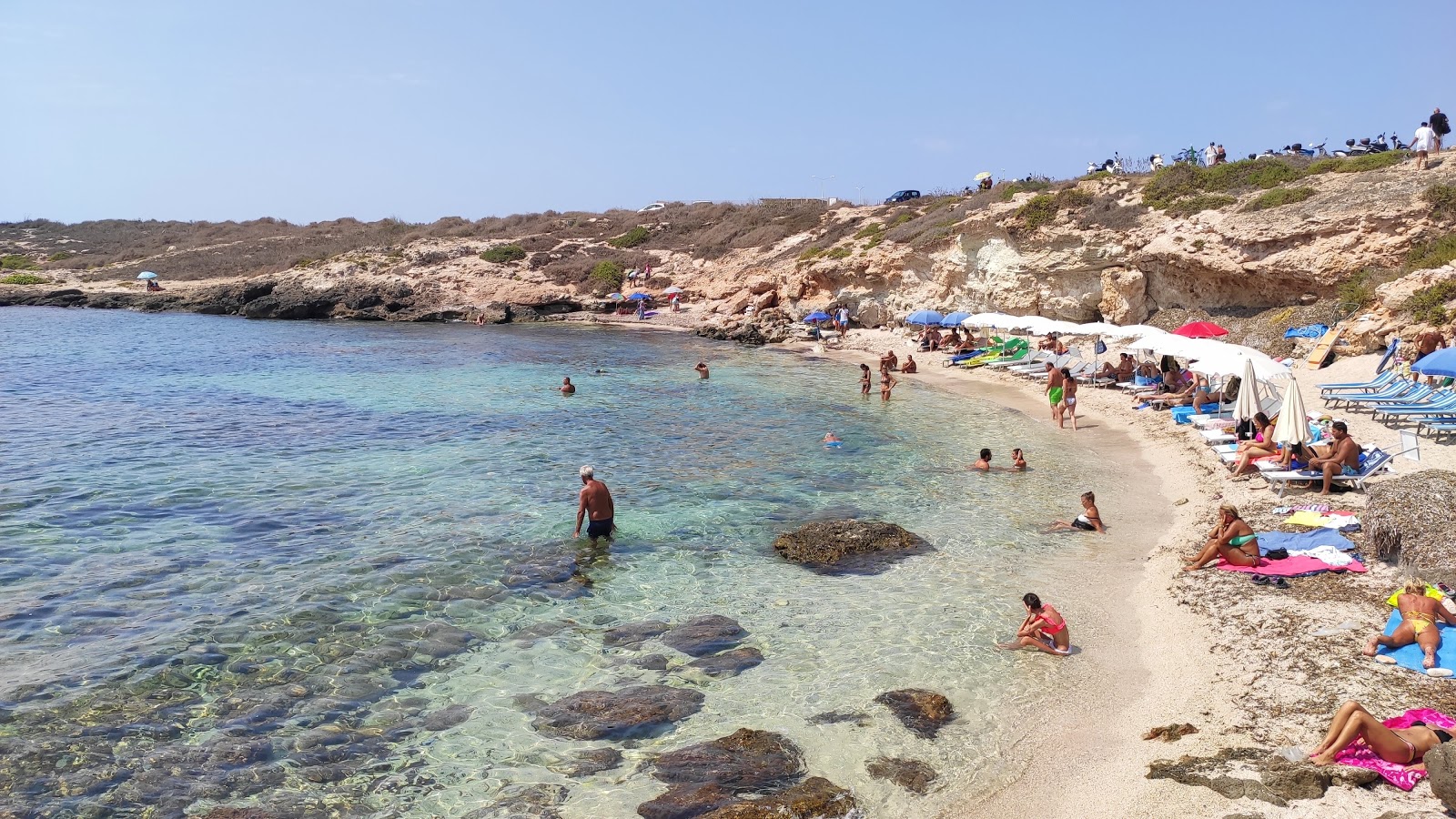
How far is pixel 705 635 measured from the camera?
943cm

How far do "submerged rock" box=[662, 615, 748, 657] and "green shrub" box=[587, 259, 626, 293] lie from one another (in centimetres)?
4734

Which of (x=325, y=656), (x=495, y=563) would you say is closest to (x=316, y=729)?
(x=325, y=656)

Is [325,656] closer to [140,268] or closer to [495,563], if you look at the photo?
[495,563]

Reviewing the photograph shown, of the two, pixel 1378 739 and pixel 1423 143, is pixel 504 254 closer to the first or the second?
pixel 1423 143

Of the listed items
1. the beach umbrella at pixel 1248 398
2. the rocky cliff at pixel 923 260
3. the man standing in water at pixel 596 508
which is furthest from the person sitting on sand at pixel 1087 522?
the rocky cliff at pixel 923 260

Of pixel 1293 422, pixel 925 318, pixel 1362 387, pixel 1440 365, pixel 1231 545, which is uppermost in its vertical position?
pixel 925 318

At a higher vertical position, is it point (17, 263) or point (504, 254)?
point (504, 254)

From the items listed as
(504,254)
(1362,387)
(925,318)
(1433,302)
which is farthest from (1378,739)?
(504,254)

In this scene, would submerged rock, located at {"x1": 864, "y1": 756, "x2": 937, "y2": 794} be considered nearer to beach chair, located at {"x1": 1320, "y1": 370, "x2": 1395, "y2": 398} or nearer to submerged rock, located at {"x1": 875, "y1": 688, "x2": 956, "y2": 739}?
submerged rock, located at {"x1": 875, "y1": 688, "x2": 956, "y2": 739}

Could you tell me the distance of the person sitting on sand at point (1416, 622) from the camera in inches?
301

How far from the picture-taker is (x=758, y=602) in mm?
10367

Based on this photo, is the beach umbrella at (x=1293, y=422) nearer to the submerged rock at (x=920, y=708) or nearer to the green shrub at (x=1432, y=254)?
the submerged rock at (x=920, y=708)

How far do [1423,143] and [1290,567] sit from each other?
24.9 meters

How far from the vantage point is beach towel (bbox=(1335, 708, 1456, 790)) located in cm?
605
